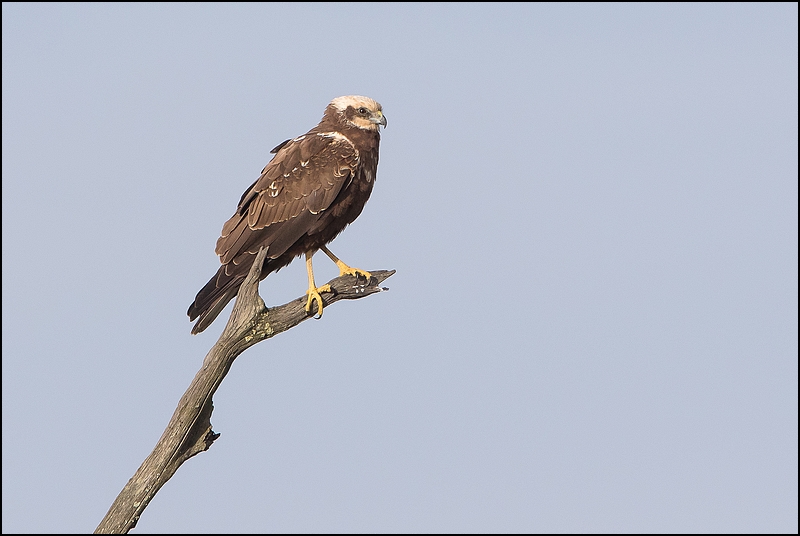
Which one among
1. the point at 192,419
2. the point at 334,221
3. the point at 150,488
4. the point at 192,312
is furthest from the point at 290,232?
the point at 150,488

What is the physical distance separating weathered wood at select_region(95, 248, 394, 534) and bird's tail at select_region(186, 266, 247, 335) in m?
0.85

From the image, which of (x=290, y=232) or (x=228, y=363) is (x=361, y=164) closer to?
(x=290, y=232)

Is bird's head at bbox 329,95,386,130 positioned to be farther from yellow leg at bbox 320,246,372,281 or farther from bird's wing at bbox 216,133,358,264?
yellow leg at bbox 320,246,372,281

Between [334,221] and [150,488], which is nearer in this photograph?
[150,488]

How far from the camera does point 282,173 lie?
996 centimetres

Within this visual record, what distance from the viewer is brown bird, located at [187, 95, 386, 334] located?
31.7ft

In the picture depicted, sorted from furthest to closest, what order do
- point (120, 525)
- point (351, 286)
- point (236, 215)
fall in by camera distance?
point (236, 215)
point (351, 286)
point (120, 525)

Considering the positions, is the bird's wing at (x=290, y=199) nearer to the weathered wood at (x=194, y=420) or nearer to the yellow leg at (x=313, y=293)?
the yellow leg at (x=313, y=293)

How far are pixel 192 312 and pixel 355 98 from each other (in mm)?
2859

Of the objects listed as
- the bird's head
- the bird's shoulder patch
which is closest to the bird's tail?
the bird's shoulder patch

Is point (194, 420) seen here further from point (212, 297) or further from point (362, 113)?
point (362, 113)

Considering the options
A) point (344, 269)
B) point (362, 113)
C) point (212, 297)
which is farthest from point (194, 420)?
point (362, 113)

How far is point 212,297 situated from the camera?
959 centimetres

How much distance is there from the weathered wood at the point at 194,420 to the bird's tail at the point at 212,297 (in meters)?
0.85
